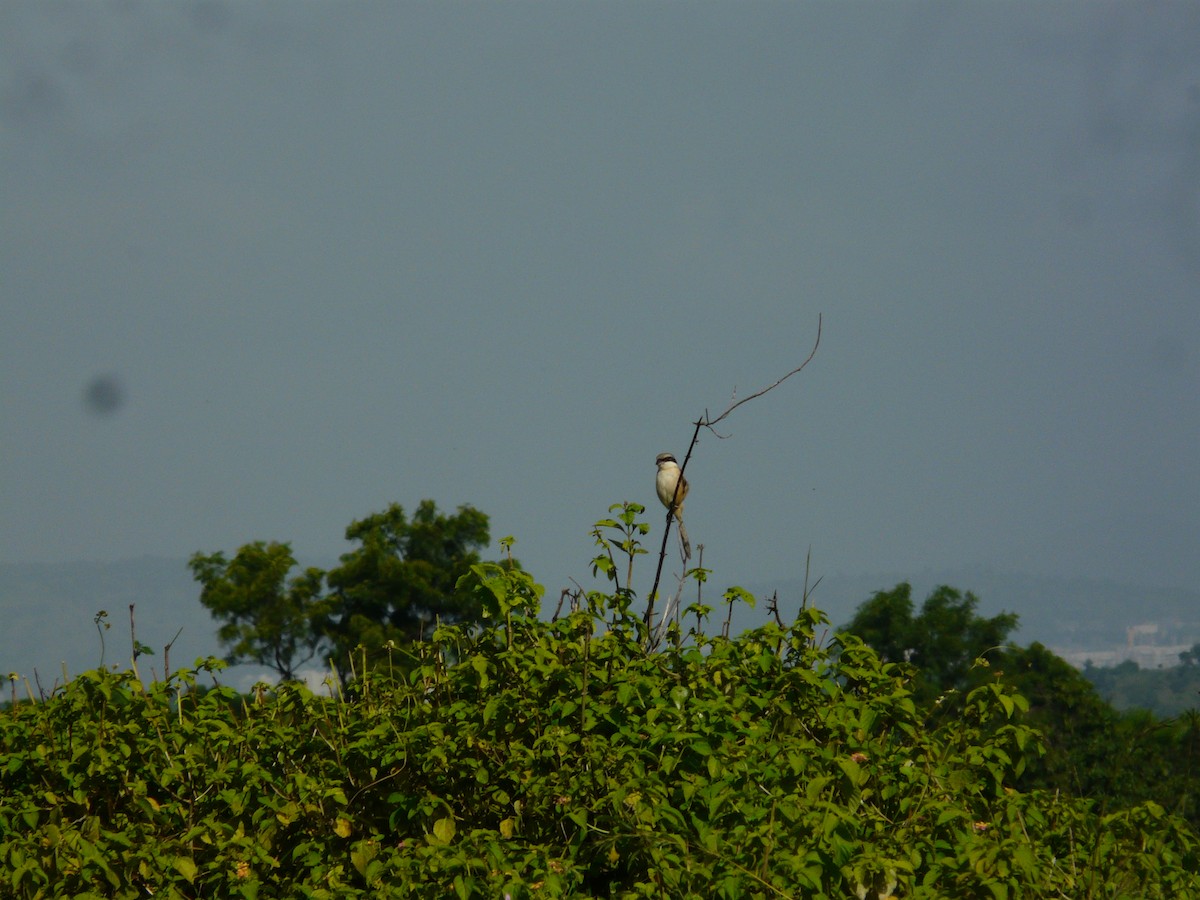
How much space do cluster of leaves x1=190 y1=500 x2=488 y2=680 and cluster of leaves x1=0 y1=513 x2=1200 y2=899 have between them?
37724 mm

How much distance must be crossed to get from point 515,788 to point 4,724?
2950mm

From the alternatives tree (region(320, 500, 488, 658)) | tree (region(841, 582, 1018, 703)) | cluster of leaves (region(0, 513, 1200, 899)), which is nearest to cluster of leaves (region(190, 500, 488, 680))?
tree (region(320, 500, 488, 658))

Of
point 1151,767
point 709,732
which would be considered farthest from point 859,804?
point 1151,767

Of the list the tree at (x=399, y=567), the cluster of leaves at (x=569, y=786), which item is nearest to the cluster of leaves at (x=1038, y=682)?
the tree at (x=399, y=567)

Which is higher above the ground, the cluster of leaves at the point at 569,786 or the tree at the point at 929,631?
the tree at the point at 929,631

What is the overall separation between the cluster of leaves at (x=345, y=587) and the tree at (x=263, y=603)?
40 mm

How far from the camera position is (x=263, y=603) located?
49.0 m

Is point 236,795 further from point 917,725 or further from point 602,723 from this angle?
point 917,725

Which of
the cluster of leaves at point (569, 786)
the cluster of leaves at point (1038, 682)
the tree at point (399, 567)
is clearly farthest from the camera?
the tree at point (399, 567)

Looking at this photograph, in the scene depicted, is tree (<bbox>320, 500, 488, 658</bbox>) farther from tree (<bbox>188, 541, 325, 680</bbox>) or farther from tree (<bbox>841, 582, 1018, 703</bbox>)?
tree (<bbox>841, 582, 1018, 703</bbox>)

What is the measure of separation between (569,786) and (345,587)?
4363 centimetres

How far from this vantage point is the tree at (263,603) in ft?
158

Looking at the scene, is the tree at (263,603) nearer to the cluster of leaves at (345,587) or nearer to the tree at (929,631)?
the cluster of leaves at (345,587)

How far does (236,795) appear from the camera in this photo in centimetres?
524
